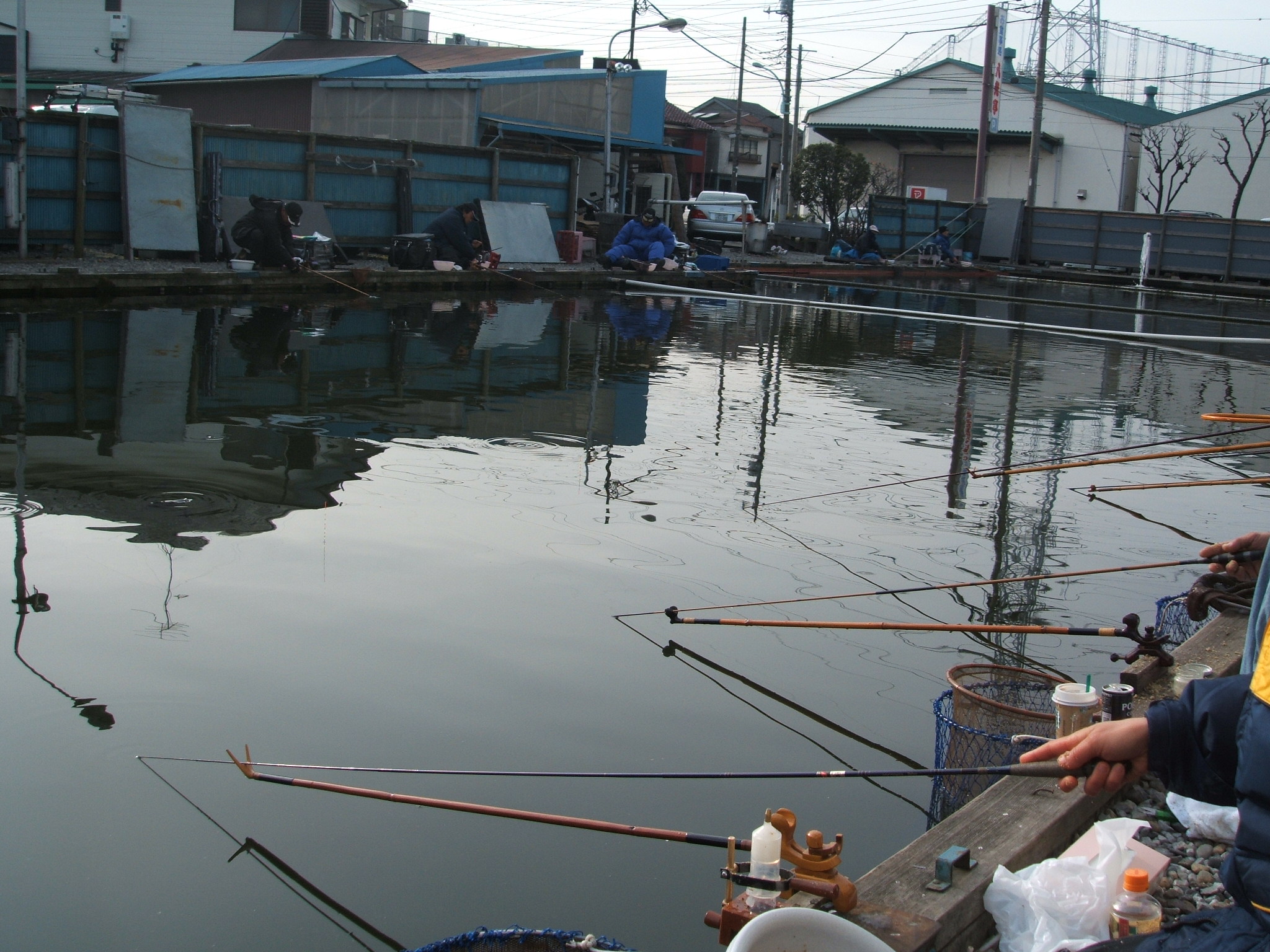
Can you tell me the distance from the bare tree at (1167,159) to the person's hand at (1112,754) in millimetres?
51613

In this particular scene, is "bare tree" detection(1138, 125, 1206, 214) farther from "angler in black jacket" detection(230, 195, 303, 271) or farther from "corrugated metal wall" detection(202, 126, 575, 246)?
"angler in black jacket" detection(230, 195, 303, 271)

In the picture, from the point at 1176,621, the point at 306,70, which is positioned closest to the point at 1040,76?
the point at 306,70

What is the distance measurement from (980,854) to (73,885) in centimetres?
239

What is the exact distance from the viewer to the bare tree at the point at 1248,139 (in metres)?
47.4

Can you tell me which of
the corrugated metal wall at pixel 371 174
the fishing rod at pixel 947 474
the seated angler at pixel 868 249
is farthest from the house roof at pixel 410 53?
the fishing rod at pixel 947 474

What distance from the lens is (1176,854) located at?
12.3 feet

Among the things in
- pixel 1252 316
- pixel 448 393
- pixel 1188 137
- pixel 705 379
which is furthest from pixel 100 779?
pixel 1188 137

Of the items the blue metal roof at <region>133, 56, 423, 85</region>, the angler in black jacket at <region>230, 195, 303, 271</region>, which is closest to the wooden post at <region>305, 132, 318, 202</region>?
the angler in black jacket at <region>230, 195, 303, 271</region>

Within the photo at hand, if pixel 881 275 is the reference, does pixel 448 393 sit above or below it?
below

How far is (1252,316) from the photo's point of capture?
27406 millimetres

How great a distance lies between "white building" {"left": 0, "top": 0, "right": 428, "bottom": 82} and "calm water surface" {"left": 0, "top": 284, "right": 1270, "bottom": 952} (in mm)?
33217

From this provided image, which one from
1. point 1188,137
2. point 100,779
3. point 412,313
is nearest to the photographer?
point 100,779

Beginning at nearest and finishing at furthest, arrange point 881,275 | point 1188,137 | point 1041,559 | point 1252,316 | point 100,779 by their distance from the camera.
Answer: point 100,779 → point 1041,559 → point 1252,316 → point 881,275 → point 1188,137

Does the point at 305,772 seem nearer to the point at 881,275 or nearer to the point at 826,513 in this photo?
the point at 826,513
